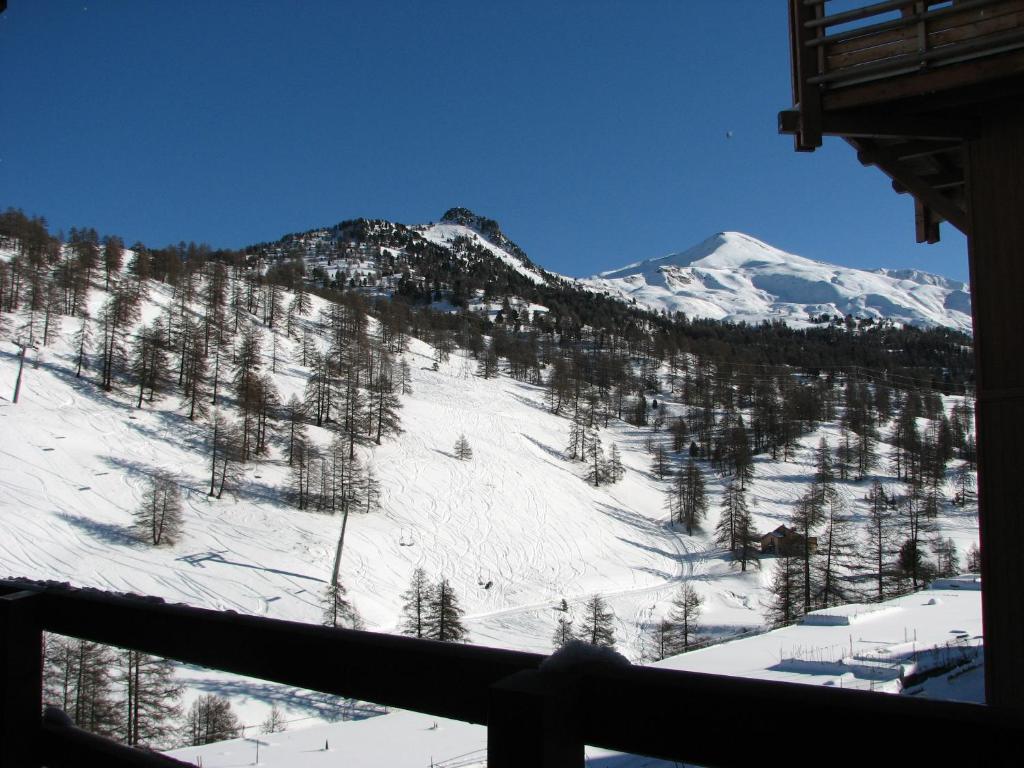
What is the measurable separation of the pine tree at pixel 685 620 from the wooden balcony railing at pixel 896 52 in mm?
33993

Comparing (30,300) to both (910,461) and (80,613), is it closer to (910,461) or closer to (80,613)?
(80,613)

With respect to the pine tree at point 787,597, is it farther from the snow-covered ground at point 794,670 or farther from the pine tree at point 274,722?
the pine tree at point 274,722

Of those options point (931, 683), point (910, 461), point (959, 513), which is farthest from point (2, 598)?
point (910, 461)

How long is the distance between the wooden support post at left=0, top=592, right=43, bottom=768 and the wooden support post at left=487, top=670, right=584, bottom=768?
Answer: 141 cm

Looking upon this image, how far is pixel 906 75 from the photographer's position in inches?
179

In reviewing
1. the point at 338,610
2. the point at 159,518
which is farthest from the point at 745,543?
the point at 159,518

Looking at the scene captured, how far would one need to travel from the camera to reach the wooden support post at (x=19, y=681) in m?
1.73

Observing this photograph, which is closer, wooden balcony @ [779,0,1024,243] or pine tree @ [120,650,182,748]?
wooden balcony @ [779,0,1024,243]

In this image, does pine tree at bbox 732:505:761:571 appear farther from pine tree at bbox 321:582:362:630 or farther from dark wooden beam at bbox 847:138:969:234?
dark wooden beam at bbox 847:138:969:234

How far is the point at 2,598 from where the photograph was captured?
1778 millimetres

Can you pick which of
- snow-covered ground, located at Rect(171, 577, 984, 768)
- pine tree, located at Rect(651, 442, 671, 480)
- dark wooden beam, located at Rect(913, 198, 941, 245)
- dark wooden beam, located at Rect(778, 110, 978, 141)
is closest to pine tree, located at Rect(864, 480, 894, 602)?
pine tree, located at Rect(651, 442, 671, 480)

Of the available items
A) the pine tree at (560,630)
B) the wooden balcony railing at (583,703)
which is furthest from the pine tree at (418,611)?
the wooden balcony railing at (583,703)

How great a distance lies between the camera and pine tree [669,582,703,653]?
120 feet

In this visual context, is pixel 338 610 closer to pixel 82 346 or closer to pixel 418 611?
pixel 418 611
